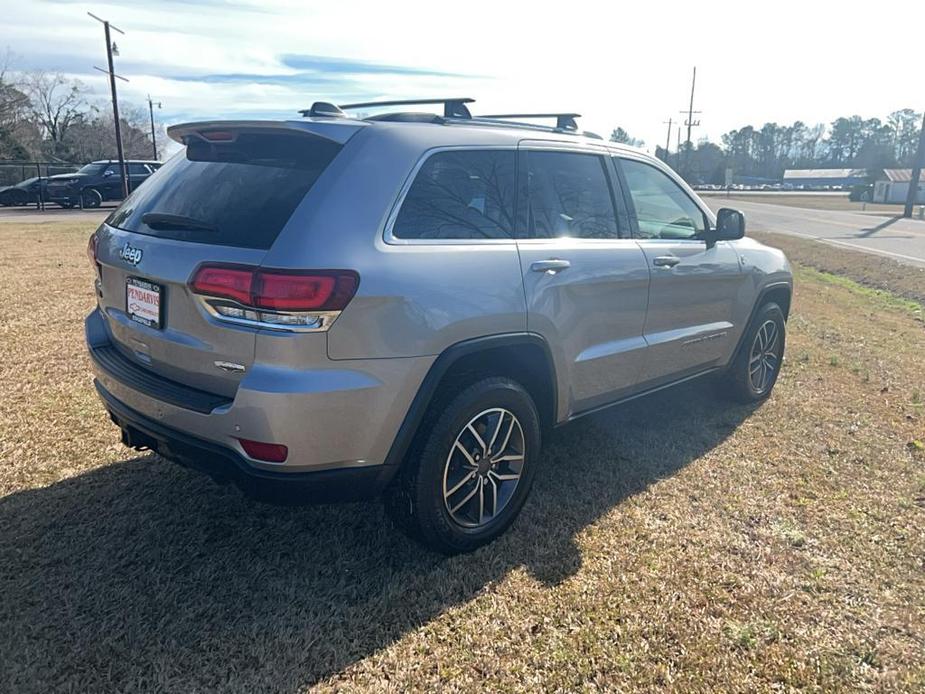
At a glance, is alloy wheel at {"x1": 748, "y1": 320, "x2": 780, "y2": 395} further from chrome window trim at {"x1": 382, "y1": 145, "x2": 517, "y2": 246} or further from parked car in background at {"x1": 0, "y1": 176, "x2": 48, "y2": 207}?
parked car in background at {"x1": 0, "y1": 176, "x2": 48, "y2": 207}

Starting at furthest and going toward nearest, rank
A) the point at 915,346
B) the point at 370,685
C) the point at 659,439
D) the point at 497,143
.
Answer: the point at 915,346, the point at 659,439, the point at 497,143, the point at 370,685

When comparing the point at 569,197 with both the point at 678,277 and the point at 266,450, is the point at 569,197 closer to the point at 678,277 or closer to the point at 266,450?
the point at 678,277

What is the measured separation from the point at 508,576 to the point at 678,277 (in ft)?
6.83

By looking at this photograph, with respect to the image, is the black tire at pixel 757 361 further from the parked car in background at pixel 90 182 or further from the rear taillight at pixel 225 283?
the parked car in background at pixel 90 182

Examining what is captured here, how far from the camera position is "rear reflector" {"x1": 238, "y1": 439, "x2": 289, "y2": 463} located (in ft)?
8.14

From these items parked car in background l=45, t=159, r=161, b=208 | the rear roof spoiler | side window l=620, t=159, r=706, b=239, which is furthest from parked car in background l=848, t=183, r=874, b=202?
the rear roof spoiler

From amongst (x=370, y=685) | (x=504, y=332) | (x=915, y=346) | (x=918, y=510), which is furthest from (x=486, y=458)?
(x=915, y=346)

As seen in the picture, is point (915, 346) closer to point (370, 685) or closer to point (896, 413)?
point (896, 413)

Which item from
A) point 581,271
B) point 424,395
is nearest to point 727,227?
point 581,271

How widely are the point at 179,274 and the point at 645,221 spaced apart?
8.51ft

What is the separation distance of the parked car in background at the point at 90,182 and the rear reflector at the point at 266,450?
24.7 meters

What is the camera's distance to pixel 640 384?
13.4 feet

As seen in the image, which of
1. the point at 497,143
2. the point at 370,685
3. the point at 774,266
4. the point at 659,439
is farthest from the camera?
the point at 774,266

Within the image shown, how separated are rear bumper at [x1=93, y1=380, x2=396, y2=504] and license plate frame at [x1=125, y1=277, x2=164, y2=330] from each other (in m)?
0.41
